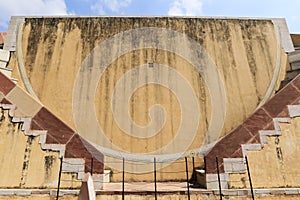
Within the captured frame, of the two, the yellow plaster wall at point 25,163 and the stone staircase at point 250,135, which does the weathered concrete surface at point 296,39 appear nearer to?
the stone staircase at point 250,135

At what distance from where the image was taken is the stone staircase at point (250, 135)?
635cm

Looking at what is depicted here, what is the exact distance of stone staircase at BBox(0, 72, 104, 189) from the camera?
6457 millimetres

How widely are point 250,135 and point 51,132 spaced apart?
17.4 ft

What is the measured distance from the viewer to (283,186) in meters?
6.33

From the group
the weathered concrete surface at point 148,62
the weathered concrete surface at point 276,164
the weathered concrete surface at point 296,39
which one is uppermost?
the weathered concrete surface at point 296,39

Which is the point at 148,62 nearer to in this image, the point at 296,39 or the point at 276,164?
the point at 276,164

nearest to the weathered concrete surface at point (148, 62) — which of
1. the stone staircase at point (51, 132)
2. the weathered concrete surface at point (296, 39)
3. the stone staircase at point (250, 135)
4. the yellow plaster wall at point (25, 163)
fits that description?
the weathered concrete surface at point (296, 39)

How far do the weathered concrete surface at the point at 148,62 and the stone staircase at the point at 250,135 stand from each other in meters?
1.98

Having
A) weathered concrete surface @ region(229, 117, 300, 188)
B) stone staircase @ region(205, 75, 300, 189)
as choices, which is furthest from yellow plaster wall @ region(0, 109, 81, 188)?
weathered concrete surface @ region(229, 117, 300, 188)

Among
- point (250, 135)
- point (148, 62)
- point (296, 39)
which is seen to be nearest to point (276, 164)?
point (250, 135)

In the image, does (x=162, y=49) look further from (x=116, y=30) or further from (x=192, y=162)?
(x=192, y=162)

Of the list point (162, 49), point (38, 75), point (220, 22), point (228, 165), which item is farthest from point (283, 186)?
point (38, 75)

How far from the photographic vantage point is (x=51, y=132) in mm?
6695

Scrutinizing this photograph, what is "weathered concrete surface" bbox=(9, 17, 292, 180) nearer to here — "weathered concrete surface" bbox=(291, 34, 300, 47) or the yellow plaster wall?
"weathered concrete surface" bbox=(291, 34, 300, 47)
